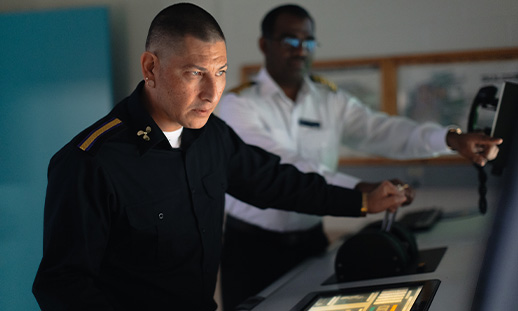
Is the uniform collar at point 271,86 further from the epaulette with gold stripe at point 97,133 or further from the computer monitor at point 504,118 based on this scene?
the epaulette with gold stripe at point 97,133

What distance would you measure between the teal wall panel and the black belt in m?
0.98

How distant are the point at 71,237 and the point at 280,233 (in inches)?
42.5

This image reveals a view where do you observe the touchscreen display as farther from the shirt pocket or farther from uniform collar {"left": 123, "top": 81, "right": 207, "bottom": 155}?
the shirt pocket

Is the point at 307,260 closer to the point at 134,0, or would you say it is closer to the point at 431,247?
the point at 431,247

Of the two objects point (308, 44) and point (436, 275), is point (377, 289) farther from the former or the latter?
point (308, 44)

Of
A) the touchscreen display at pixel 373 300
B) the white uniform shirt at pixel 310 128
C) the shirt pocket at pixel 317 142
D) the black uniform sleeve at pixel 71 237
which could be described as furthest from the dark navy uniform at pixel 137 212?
the shirt pocket at pixel 317 142

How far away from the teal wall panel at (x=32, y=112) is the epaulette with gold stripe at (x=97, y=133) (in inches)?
3.0

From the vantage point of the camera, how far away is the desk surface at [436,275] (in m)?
1.18

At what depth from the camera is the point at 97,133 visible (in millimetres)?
1052

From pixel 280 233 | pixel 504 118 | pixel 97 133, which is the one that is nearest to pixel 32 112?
pixel 97 133

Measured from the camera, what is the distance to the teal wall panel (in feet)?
3.23

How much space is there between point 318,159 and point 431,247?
566 millimetres

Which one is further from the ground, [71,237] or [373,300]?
[71,237]

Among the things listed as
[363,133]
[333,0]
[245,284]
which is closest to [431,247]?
[363,133]
